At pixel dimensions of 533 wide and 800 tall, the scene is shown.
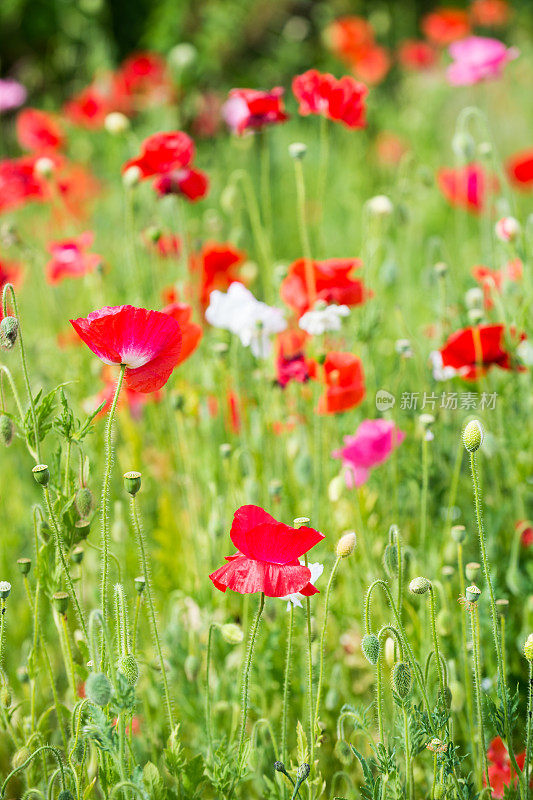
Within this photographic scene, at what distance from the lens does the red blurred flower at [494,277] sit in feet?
5.80

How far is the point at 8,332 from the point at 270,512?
26.3 inches

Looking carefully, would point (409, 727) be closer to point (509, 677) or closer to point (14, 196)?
point (509, 677)

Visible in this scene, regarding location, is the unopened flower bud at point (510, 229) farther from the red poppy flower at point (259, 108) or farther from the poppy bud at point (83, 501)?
the poppy bud at point (83, 501)

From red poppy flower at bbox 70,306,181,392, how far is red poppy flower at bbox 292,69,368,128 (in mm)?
860

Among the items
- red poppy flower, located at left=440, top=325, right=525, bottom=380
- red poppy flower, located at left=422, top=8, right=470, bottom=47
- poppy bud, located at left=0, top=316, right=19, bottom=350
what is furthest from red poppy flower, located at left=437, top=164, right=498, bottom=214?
red poppy flower, located at left=422, top=8, right=470, bottom=47

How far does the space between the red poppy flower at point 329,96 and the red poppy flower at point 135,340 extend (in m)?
0.86

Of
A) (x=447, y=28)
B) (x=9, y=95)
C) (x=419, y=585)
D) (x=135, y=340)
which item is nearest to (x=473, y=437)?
(x=419, y=585)

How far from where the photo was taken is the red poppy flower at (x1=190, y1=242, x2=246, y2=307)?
216cm

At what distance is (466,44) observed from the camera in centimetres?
269

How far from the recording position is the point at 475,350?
5.10ft

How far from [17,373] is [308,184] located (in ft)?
8.09

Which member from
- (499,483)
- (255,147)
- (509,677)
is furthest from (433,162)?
(509,677)

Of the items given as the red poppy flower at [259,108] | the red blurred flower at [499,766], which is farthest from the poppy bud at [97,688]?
the red poppy flower at [259,108]

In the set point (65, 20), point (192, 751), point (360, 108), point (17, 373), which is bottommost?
point (192, 751)
